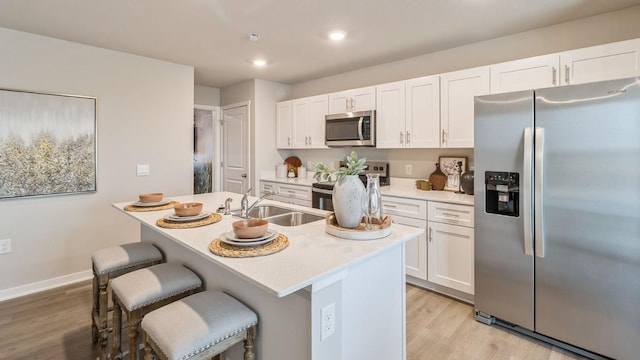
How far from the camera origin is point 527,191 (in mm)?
2137

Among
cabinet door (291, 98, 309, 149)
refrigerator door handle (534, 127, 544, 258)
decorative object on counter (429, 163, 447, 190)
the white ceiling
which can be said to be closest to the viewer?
refrigerator door handle (534, 127, 544, 258)

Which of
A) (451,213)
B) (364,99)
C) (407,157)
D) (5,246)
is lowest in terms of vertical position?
(5,246)

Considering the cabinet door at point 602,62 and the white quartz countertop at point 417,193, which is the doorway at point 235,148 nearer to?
the white quartz countertop at point 417,193

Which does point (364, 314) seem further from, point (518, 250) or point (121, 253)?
point (121, 253)

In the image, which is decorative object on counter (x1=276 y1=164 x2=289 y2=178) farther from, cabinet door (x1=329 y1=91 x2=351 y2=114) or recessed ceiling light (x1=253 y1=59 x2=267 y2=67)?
recessed ceiling light (x1=253 y1=59 x2=267 y2=67)

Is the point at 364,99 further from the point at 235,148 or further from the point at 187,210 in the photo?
the point at 187,210

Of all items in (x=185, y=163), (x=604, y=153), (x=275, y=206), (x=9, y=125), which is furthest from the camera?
(x=185, y=163)

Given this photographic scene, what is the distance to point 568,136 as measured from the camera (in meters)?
2.01

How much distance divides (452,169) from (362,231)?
2.15 metres

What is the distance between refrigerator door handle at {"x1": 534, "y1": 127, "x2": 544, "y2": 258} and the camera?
6.82 feet

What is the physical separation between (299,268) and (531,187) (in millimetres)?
1759

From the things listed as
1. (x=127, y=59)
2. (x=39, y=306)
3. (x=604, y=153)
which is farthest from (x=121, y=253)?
(x=604, y=153)

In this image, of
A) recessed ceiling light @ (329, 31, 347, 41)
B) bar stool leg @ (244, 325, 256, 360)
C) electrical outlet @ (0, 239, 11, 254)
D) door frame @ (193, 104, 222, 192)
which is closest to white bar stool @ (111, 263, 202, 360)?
bar stool leg @ (244, 325, 256, 360)

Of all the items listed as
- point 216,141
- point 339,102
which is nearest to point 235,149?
point 216,141
